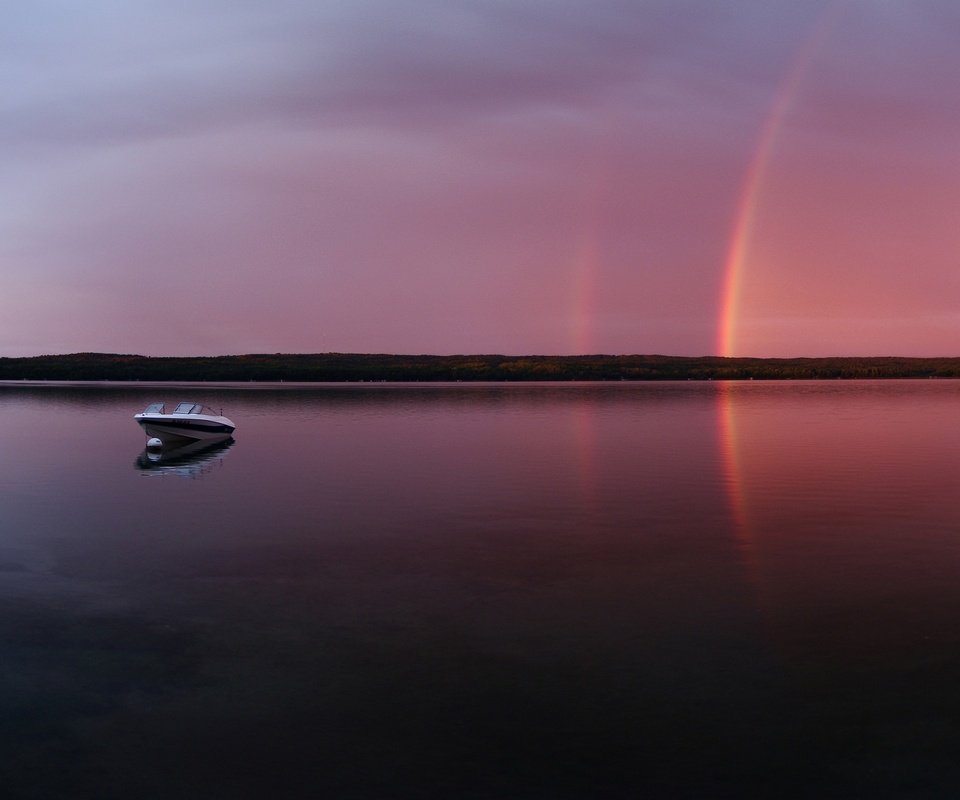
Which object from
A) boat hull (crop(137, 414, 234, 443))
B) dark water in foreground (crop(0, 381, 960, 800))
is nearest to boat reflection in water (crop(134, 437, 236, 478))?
boat hull (crop(137, 414, 234, 443))

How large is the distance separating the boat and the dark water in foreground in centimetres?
1392

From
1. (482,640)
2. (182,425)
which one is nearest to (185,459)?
(182,425)

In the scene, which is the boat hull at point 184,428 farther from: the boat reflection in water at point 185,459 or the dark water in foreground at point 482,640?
the dark water in foreground at point 482,640

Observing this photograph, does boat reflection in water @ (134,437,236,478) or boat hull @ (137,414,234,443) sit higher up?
boat hull @ (137,414,234,443)

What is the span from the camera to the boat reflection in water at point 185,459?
36441 millimetres

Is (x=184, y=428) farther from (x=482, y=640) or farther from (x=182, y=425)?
(x=482, y=640)

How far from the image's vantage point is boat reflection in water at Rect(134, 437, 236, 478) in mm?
36441

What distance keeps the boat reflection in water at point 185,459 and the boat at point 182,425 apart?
486 millimetres

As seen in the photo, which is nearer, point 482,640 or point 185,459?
point 482,640

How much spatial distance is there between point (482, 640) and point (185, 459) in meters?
31.3

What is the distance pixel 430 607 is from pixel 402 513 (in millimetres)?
10011

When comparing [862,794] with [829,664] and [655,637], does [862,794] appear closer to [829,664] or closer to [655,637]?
[829,664]

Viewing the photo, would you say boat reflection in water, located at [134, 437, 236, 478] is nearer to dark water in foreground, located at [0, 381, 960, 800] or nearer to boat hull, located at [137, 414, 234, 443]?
boat hull, located at [137, 414, 234, 443]

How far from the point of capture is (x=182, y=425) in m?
45.8
